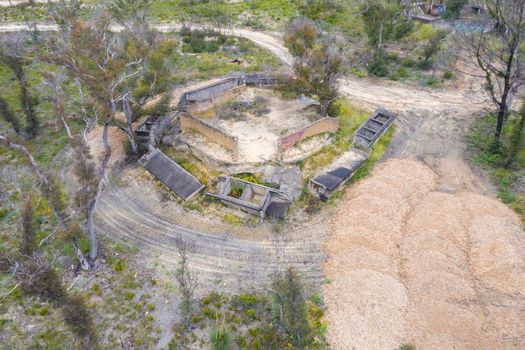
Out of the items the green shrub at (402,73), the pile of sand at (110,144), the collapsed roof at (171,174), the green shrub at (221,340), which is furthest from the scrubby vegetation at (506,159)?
the pile of sand at (110,144)

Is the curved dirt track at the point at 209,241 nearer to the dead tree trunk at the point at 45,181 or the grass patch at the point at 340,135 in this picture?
the dead tree trunk at the point at 45,181

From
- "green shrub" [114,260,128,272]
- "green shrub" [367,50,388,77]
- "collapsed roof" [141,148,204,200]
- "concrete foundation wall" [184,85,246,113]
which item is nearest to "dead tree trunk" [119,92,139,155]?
→ "collapsed roof" [141,148,204,200]

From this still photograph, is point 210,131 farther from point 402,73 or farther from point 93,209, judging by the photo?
point 402,73

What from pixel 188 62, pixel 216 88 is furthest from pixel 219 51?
pixel 216 88

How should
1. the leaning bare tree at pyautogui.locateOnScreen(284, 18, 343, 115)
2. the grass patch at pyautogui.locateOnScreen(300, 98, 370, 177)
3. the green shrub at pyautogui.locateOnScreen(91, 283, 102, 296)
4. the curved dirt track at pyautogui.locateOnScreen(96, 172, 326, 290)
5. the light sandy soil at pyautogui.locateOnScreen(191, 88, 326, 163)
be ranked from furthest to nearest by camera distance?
the leaning bare tree at pyautogui.locateOnScreen(284, 18, 343, 115) → the light sandy soil at pyautogui.locateOnScreen(191, 88, 326, 163) → the grass patch at pyautogui.locateOnScreen(300, 98, 370, 177) → the curved dirt track at pyautogui.locateOnScreen(96, 172, 326, 290) → the green shrub at pyautogui.locateOnScreen(91, 283, 102, 296)

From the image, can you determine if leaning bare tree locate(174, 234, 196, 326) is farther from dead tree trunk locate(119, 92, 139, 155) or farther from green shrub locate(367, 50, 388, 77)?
green shrub locate(367, 50, 388, 77)

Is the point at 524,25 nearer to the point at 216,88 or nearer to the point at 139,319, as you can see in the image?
the point at 216,88

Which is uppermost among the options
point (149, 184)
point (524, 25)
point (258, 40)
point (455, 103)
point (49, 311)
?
point (524, 25)

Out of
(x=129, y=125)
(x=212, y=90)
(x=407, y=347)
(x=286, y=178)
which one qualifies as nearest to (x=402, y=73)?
(x=212, y=90)
